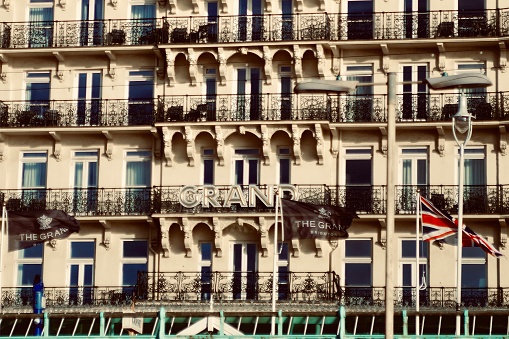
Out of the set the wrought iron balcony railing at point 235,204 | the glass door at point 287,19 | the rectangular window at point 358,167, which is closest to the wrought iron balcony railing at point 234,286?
the wrought iron balcony railing at point 235,204

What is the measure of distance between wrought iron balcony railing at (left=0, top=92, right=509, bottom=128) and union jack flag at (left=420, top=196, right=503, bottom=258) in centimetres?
531

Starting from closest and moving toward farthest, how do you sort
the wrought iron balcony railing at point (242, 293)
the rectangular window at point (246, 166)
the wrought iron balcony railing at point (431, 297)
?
1. the wrought iron balcony railing at point (431, 297)
2. the wrought iron balcony railing at point (242, 293)
3. the rectangular window at point (246, 166)

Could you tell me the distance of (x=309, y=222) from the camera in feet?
177

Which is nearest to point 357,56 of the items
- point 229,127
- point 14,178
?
point 229,127

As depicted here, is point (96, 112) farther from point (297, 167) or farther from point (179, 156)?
point (297, 167)

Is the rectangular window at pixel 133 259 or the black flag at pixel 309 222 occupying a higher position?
the black flag at pixel 309 222

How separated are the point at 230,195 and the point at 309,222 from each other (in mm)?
3577

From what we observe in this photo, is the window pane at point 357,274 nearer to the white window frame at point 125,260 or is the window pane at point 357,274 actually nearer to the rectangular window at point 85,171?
the white window frame at point 125,260

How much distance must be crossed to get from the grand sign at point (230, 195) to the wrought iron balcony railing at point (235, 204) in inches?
1.8

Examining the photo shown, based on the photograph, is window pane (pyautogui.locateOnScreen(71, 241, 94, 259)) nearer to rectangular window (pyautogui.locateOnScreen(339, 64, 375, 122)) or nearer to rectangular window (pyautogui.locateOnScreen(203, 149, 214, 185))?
rectangular window (pyautogui.locateOnScreen(203, 149, 214, 185))

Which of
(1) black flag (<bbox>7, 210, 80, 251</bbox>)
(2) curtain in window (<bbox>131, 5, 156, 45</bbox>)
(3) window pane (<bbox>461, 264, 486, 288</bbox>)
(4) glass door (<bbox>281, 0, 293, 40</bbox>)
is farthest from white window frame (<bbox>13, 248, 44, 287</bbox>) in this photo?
(3) window pane (<bbox>461, 264, 486, 288</bbox>)

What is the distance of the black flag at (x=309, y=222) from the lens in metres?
53.7

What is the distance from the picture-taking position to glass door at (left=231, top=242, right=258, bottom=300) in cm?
5609

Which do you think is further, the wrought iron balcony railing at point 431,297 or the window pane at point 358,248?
the window pane at point 358,248
